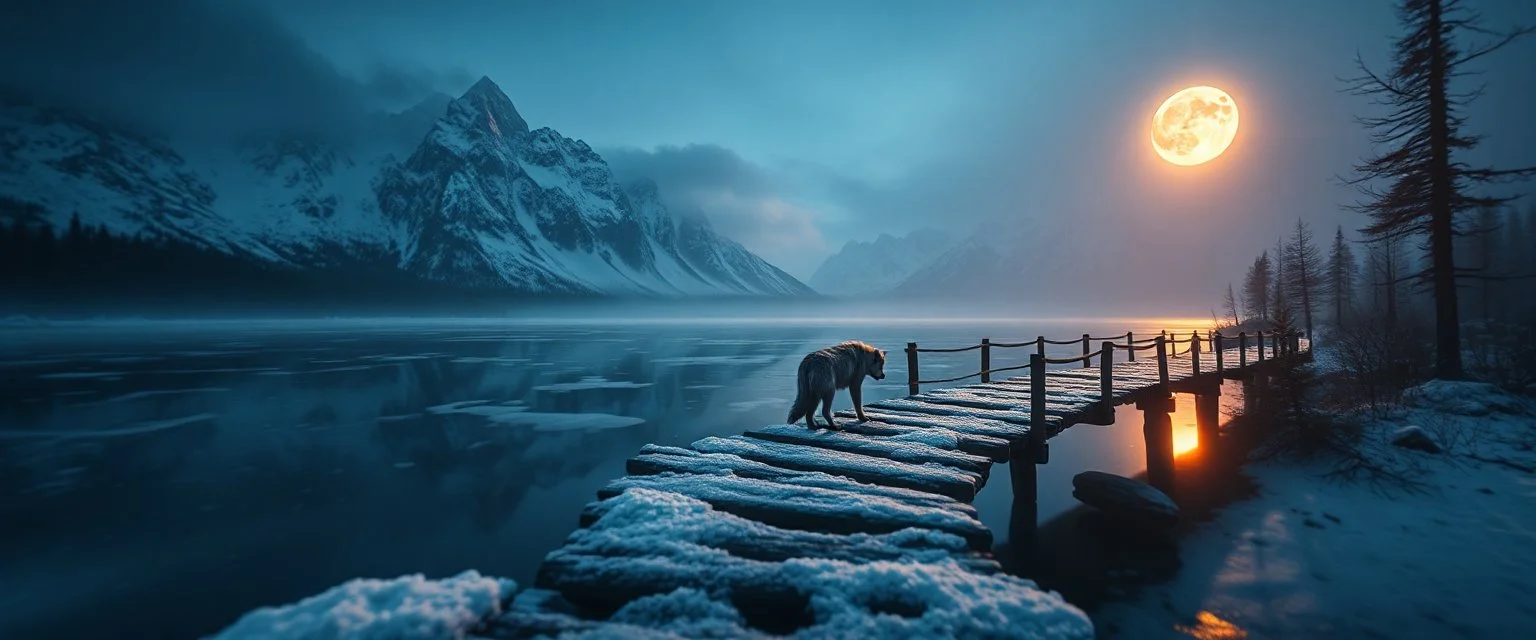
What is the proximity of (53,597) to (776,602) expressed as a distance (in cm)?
1031

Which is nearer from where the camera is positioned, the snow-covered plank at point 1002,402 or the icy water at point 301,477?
the icy water at point 301,477

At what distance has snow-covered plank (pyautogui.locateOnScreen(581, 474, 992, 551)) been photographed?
461 cm

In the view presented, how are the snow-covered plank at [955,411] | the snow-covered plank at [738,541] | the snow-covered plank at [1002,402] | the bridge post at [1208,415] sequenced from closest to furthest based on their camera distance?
the snow-covered plank at [738,541] < the snow-covered plank at [955,411] < the snow-covered plank at [1002,402] < the bridge post at [1208,415]

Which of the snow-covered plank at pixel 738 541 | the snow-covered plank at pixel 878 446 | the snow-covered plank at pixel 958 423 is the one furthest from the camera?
the snow-covered plank at pixel 958 423

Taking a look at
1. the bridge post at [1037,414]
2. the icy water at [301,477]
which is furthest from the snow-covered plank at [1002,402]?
the icy water at [301,477]

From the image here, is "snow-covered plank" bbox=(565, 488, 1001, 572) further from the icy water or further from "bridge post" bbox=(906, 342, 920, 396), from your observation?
"bridge post" bbox=(906, 342, 920, 396)

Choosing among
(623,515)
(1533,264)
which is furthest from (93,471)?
(1533,264)

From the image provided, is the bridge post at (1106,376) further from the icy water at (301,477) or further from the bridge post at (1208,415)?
the bridge post at (1208,415)

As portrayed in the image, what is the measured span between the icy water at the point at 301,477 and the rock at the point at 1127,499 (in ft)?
3.37

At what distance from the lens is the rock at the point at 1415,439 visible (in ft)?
34.7

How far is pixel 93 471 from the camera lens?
13422 mm

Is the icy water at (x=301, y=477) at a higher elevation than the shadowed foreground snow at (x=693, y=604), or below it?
below

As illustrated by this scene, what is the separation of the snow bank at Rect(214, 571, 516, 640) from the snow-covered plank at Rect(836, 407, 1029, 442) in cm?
640

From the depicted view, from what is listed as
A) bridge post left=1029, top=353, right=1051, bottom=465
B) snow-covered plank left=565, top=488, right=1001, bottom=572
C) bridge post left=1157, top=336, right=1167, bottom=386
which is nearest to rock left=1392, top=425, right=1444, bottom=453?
bridge post left=1157, top=336, right=1167, bottom=386
